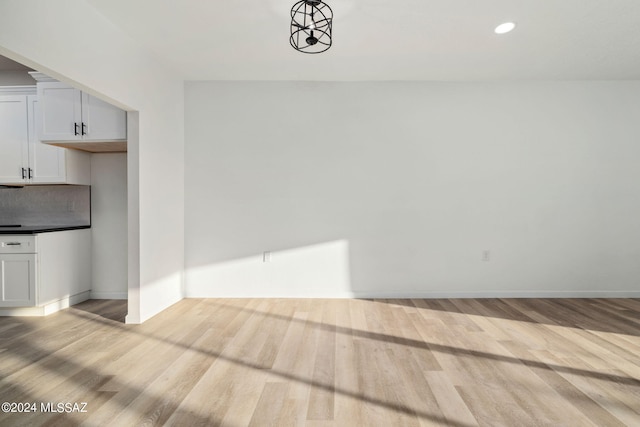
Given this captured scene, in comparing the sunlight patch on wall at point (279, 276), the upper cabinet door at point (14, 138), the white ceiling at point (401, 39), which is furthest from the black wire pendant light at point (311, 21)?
the upper cabinet door at point (14, 138)

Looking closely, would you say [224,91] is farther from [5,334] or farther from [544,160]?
[544,160]

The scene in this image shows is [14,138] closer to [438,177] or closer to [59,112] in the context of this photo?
[59,112]

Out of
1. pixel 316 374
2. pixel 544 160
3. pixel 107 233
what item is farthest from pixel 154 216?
pixel 544 160

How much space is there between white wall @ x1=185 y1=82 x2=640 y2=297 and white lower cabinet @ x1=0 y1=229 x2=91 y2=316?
132 centimetres

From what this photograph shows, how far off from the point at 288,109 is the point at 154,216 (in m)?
2.03

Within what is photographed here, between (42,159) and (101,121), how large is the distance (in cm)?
87

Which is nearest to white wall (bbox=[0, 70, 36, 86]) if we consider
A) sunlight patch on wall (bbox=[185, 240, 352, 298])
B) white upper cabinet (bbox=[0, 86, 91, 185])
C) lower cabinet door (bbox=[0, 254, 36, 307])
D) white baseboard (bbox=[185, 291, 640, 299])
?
white upper cabinet (bbox=[0, 86, 91, 185])

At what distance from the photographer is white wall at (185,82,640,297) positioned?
14.8 ft

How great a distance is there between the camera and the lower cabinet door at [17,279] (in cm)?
356

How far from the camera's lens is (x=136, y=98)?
11.3 ft

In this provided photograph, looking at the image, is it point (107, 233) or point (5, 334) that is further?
point (107, 233)

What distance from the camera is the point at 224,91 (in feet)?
14.8

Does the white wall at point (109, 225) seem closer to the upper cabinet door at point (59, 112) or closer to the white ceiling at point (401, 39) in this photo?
the upper cabinet door at point (59, 112)

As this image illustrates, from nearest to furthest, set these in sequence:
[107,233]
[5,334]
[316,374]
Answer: [316,374]
[5,334]
[107,233]
